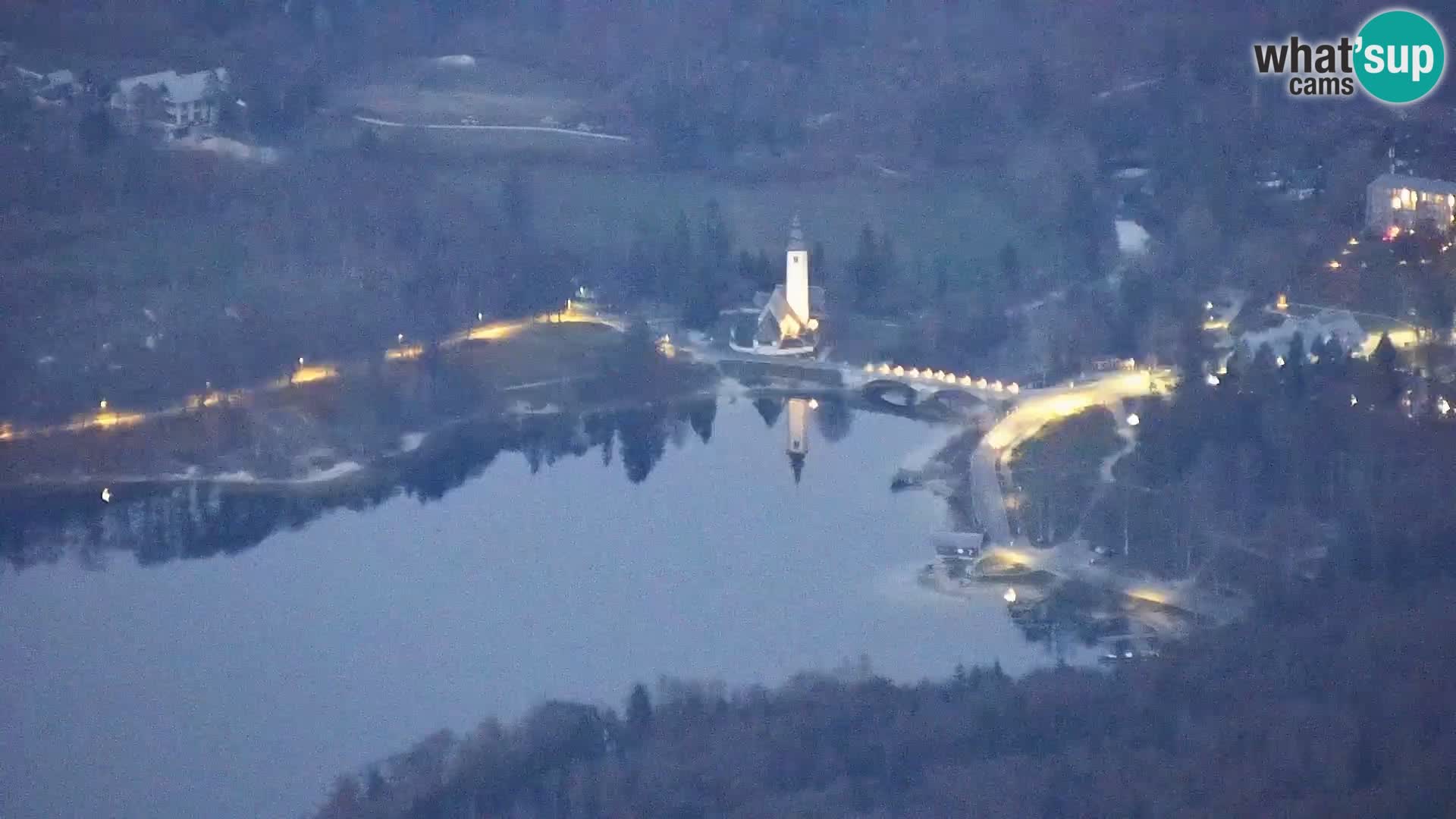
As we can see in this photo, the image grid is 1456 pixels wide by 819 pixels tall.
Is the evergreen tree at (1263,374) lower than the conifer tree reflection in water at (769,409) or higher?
higher

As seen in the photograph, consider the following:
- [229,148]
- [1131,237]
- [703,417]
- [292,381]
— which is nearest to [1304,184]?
[1131,237]

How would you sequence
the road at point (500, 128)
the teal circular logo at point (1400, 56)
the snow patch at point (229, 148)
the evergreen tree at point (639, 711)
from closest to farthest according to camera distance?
the evergreen tree at point (639, 711) < the teal circular logo at point (1400, 56) < the snow patch at point (229, 148) < the road at point (500, 128)

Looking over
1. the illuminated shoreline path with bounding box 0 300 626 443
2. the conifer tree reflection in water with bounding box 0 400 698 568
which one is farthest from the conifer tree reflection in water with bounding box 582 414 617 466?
the illuminated shoreline path with bounding box 0 300 626 443

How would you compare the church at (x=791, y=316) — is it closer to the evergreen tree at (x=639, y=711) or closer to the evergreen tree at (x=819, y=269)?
the evergreen tree at (x=819, y=269)

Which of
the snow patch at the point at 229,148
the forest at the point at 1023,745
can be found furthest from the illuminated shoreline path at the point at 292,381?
the forest at the point at 1023,745

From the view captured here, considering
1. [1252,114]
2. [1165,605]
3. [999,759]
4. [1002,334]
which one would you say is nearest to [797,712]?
[999,759]

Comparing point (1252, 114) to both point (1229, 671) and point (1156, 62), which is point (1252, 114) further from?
point (1229, 671)
